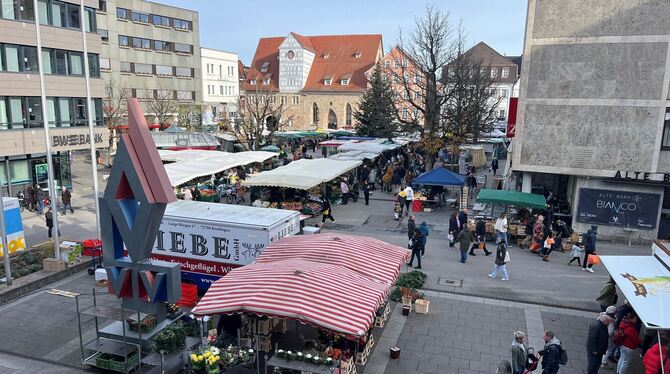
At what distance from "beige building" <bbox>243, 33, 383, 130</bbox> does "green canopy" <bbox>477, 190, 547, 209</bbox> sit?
53323mm

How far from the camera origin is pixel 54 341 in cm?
1148

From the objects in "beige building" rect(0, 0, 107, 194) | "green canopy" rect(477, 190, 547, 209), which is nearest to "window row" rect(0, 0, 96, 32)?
"beige building" rect(0, 0, 107, 194)

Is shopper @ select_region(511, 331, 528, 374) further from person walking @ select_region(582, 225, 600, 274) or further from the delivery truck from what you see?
person walking @ select_region(582, 225, 600, 274)

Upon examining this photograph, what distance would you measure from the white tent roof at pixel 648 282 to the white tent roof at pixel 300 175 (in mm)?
12215

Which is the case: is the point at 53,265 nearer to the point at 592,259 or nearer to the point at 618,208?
the point at 592,259

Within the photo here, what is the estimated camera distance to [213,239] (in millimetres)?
13406

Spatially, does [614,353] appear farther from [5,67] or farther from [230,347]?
[5,67]

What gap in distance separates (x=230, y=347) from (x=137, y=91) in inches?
1986

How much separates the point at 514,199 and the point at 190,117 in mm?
43583

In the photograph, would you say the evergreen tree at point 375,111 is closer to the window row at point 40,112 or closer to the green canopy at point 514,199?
the green canopy at point 514,199

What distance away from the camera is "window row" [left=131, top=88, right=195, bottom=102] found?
53.8 meters

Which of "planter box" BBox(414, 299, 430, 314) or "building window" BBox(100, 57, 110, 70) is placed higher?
"building window" BBox(100, 57, 110, 70)

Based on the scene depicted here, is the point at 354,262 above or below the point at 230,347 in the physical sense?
above

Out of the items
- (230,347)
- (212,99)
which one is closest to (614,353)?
(230,347)
